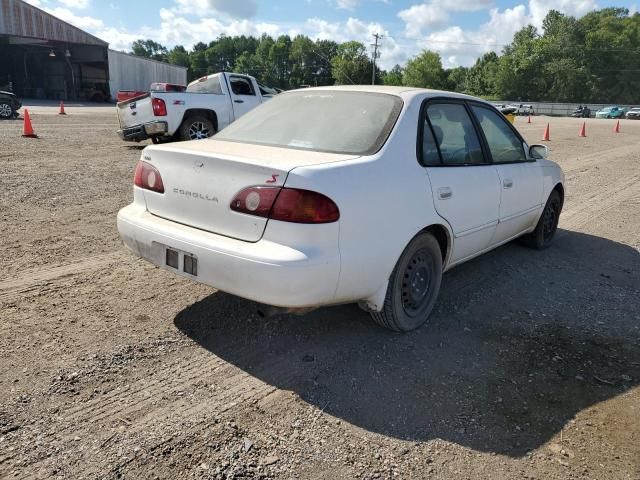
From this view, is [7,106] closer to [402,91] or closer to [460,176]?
[402,91]

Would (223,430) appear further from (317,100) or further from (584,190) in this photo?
(584,190)

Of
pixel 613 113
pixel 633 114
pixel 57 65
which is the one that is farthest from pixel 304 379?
pixel 633 114

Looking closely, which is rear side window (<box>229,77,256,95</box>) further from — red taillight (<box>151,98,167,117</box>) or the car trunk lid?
the car trunk lid

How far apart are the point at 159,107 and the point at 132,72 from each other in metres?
44.4

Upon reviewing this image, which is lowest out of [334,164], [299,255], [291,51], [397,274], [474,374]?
[474,374]

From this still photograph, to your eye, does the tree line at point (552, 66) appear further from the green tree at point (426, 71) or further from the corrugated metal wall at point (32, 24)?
the corrugated metal wall at point (32, 24)

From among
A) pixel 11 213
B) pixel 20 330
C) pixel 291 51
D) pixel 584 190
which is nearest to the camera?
pixel 20 330

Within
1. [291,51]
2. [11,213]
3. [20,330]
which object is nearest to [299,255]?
[20,330]

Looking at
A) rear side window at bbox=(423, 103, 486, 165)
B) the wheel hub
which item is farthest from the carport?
the wheel hub

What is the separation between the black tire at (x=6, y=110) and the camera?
1832 centimetres

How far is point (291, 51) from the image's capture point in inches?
5049

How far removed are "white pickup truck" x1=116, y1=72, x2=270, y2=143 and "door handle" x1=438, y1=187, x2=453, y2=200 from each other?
29.8 ft

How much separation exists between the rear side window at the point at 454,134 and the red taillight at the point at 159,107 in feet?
28.1

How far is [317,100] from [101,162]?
7.23 metres
